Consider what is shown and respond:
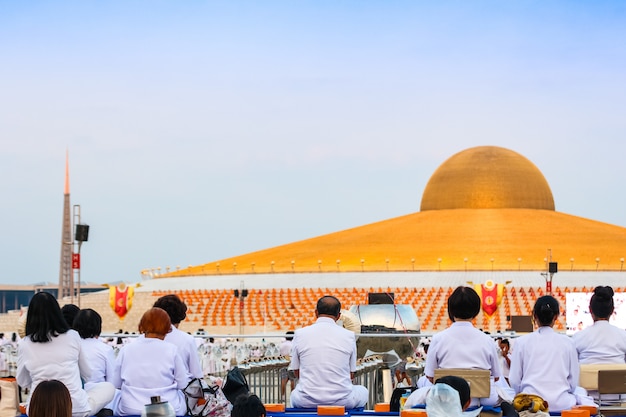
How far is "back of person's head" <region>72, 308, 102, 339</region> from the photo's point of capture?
331 inches

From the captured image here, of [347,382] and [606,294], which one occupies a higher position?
[606,294]

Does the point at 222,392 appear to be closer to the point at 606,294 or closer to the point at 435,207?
the point at 606,294

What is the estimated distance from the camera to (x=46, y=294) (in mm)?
6965

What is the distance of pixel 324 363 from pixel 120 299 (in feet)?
105

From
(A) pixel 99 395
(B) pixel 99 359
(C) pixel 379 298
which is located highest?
(C) pixel 379 298

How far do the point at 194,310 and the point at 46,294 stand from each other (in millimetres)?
38329

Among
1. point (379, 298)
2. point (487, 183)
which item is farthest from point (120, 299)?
point (487, 183)

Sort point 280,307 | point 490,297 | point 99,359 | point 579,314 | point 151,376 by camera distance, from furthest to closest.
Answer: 1. point 280,307
2. point 490,297
3. point 579,314
4. point 99,359
5. point 151,376

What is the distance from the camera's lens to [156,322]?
7.39 metres

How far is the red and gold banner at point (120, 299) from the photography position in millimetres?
38719

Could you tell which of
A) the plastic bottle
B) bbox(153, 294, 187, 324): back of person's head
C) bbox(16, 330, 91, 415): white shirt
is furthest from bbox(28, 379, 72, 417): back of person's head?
bbox(153, 294, 187, 324): back of person's head

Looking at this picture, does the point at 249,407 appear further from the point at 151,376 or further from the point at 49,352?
the point at 49,352

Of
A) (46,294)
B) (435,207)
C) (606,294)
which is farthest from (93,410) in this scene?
(435,207)

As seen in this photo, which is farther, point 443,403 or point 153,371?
point 153,371
